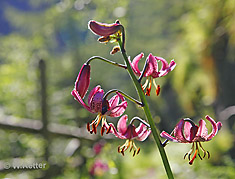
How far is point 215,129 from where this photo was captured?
26.0 inches

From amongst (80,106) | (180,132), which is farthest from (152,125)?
(80,106)

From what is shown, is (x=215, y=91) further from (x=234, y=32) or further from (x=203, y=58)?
(x=234, y=32)

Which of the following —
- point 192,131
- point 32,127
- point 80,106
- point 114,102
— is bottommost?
point 192,131

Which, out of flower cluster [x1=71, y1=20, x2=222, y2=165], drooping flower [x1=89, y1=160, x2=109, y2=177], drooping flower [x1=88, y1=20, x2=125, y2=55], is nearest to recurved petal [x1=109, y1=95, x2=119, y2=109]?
flower cluster [x1=71, y1=20, x2=222, y2=165]

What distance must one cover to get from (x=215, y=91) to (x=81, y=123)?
9.60 ft

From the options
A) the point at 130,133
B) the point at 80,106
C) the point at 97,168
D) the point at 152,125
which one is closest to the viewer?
the point at 152,125

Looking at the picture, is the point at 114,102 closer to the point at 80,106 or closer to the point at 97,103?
the point at 97,103

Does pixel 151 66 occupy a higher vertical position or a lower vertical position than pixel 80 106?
lower

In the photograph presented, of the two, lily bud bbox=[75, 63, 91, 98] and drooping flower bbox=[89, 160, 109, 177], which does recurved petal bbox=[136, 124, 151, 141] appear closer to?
lily bud bbox=[75, 63, 91, 98]

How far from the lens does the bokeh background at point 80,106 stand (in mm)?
2484

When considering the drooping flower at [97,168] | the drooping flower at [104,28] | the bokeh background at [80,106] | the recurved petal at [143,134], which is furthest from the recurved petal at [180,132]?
the drooping flower at [97,168]

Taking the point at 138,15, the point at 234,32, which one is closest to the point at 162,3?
the point at 138,15

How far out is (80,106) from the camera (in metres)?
3.49

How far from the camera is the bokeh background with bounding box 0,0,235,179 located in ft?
8.15
